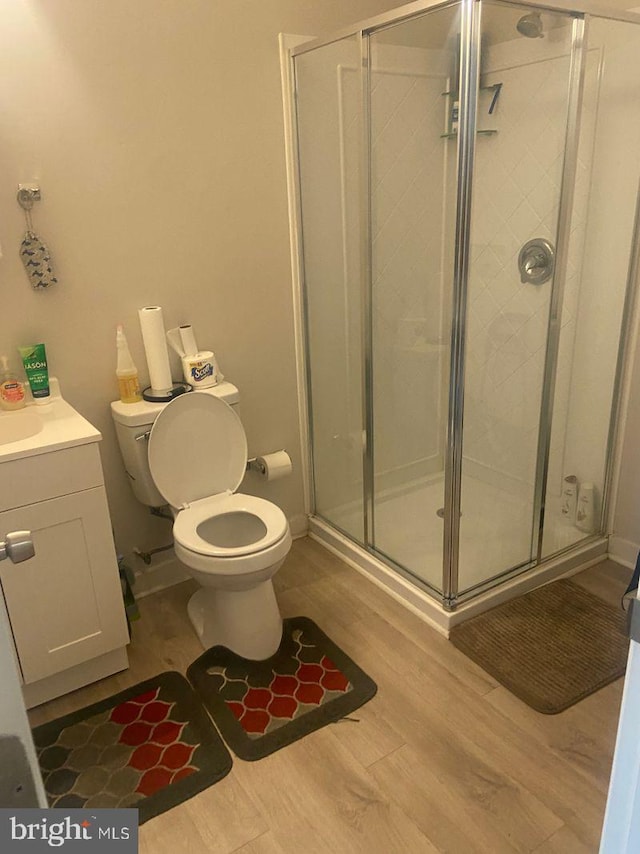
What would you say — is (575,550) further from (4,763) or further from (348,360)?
(4,763)

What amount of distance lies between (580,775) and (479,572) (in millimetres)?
795

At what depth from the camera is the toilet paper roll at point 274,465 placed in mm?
2695

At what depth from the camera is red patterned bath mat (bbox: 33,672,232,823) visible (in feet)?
5.70

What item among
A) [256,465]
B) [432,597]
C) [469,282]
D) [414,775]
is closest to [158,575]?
[256,465]

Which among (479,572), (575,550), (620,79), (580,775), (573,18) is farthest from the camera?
(575,550)

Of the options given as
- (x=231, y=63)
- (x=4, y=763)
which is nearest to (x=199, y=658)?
(x=4, y=763)

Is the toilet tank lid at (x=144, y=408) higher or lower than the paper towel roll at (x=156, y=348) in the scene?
lower

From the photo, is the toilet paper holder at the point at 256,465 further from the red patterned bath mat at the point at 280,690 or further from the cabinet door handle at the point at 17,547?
the cabinet door handle at the point at 17,547

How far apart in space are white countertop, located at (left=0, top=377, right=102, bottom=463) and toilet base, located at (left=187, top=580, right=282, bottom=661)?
2.20 ft

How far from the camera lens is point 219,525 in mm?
2336

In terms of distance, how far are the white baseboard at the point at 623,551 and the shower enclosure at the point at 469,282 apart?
0.19 ft

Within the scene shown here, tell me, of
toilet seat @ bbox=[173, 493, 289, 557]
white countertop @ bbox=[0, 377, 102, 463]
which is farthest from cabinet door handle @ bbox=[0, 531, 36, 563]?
toilet seat @ bbox=[173, 493, 289, 557]

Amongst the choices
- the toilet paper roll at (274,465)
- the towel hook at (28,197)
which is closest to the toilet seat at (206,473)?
the toilet paper roll at (274,465)

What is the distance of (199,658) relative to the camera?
2.23m
